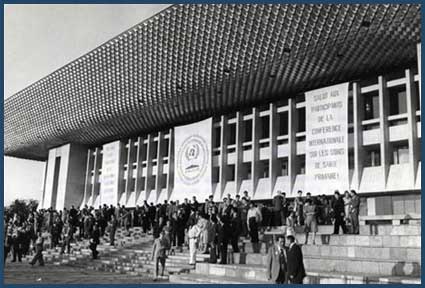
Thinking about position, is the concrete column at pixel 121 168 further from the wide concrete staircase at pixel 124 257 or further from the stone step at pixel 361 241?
the stone step at pixel 361 241

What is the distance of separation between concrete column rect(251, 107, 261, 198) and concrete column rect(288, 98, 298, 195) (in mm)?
2576

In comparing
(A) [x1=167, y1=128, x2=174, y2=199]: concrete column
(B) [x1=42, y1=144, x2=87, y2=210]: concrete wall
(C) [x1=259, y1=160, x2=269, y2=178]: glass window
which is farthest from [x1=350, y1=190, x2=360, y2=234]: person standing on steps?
(B) [x1=42, y1=144, x2=87, y2=210]: concrete wall

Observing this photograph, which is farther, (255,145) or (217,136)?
(217,136)

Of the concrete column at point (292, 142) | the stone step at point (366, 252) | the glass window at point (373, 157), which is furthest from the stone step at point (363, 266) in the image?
the concrete column at point (292, 142)

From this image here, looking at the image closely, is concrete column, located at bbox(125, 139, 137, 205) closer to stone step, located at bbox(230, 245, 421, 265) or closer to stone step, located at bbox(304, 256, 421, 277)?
stone step, located at bbox(230, 245, 421, 265)

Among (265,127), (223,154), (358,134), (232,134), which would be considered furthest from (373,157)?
(232,134)

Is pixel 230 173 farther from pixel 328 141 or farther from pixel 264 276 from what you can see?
pixel 264 276

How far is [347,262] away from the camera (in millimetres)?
10555

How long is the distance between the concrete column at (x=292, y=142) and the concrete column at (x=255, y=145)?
2.58m

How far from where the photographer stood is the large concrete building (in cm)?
2083

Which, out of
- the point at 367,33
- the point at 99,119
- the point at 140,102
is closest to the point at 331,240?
the point at 367,33

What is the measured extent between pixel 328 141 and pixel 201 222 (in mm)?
10953

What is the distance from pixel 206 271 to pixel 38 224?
15477 mm

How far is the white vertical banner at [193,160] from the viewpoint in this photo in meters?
28.7
